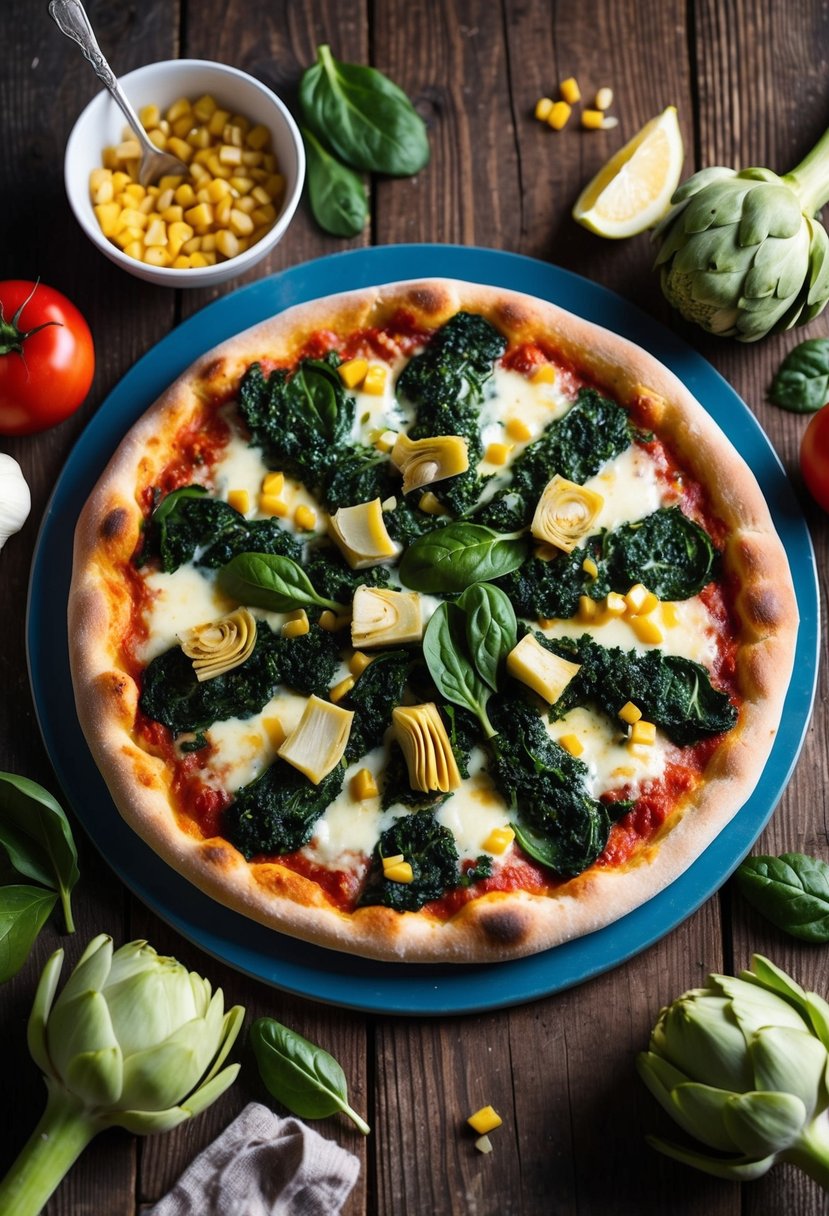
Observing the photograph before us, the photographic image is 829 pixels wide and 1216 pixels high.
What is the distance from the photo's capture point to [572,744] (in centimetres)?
409

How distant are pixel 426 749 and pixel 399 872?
0.39m

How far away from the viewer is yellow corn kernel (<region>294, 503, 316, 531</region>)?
4.31 meters

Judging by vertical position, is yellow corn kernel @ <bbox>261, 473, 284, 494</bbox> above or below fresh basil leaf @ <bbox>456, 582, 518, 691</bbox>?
above

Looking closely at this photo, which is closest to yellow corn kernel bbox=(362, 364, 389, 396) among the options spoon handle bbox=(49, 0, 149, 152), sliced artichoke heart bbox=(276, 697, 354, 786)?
sliced artichoke heart bbox=(276, 697, 354, 786)

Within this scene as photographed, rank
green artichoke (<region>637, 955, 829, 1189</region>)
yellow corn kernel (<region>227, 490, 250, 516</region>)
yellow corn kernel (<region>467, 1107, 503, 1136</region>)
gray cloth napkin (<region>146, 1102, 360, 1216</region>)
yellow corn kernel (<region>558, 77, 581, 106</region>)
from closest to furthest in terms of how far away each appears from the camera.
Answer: green artichoke (<region>637, 955, 829, 1189</region>), gray cloth napkin (<region>146, 1102, 360, 1216</region>), yellow corn kernel (<region>467, 1107, 503, 1136</region>), yellow corn kernel (<region>227, 490, 250, 516</region>), yellow corn kernel (<region>558, 77, 581, 106</region>)

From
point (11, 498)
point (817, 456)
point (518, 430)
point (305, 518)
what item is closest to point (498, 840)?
point (305, 518)

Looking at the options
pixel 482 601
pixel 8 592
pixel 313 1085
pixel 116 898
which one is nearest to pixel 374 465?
pixel 482 601

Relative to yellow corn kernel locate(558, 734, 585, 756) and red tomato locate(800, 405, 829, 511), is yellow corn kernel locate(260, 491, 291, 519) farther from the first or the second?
red tomato locate(800, 405, 829, 511)

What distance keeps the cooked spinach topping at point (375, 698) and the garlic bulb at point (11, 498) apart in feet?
4.38

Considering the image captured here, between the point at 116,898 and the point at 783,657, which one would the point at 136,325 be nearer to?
the point at 116,898

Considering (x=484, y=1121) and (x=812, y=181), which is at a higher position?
→ (x=812, y=181)

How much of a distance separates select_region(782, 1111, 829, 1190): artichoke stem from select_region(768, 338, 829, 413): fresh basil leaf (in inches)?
94.7

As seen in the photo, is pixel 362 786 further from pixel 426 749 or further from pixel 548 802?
pixel 548 802

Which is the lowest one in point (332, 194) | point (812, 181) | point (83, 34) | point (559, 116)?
point (332, 194)
